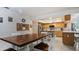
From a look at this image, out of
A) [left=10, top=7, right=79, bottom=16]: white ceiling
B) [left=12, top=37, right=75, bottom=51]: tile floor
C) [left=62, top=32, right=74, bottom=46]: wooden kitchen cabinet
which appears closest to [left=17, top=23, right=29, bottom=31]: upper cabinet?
[left=10, top=7, right=79, bottom=16]: white ceiling

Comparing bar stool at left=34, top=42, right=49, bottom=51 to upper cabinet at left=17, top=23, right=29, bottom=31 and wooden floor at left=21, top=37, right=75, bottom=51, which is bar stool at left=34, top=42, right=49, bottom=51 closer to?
wooden floor at left=21, top=37, right=75, bottom=51

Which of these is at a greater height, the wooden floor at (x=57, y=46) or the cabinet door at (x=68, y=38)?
the cabinet door at (x=68, y=38)

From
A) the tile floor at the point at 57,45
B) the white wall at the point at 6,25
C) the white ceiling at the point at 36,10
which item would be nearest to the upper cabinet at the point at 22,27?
the white wall at the point at 6,25

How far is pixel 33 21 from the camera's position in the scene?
1528mm

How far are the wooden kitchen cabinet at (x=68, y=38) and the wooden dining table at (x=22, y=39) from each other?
33 cm

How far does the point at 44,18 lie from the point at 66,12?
0.38 meters

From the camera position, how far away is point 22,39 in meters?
1.47

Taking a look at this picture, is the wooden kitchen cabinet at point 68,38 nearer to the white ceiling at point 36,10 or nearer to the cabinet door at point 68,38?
the cabinet door at point 68,38

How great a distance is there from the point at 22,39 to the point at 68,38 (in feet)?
2.52

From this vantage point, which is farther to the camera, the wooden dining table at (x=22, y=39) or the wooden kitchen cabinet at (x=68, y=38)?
the wooden kitchen cabinet at (x=68, y=38)

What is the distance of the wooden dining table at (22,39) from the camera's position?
4.51ft
